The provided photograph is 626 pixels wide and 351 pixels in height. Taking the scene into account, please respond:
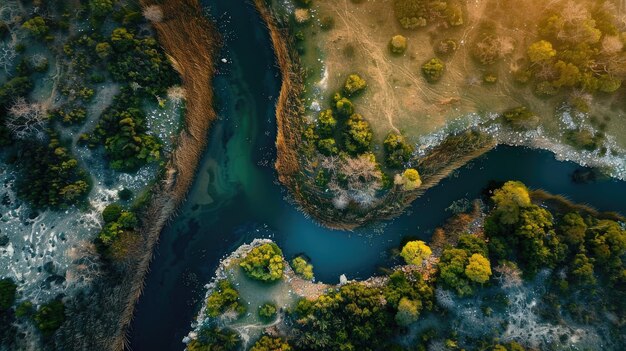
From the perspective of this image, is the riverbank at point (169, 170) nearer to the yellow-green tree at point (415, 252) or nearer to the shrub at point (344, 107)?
the shrub at point (344, 107)

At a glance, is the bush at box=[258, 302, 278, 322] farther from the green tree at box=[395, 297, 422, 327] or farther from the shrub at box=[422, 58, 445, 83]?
the shrub at box=[422, 58, 445, 83]

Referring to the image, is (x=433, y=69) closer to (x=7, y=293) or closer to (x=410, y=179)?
(x=410, y=179)

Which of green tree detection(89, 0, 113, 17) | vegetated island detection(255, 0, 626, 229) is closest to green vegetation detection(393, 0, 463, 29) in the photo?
vegetated island detection(255, 0, 626, 229)

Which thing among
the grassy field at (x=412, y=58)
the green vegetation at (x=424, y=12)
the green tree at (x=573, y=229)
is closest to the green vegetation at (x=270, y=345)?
the grassy field at (x=412, y=58)

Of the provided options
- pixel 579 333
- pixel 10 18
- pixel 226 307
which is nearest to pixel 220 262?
pixel 226 307

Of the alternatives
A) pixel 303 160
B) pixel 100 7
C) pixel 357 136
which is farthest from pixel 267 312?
pixel 100 7
